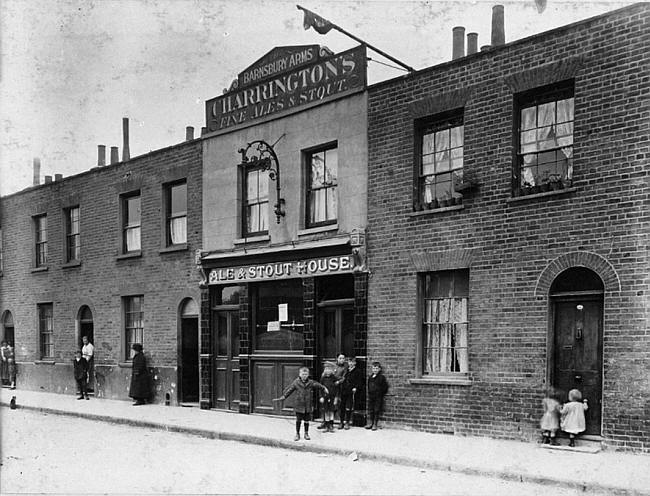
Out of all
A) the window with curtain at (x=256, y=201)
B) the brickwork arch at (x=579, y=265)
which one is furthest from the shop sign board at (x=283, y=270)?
the brickwork arch at (x=579, y=265)

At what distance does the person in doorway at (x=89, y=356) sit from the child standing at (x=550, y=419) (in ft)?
45.5

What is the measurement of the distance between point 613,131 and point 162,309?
12.1 m

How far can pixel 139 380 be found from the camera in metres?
18.5

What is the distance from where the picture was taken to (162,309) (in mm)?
18531

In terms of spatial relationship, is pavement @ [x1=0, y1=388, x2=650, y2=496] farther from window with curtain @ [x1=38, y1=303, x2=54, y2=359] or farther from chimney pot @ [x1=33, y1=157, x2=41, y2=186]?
chimney pot @ [x1=33, y1=157, x2=41, y2=186]

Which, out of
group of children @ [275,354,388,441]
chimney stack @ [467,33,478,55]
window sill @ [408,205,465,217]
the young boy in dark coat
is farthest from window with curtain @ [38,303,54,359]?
chimney stack @ [467,33,478,55]

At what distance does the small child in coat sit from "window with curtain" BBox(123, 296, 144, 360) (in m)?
12.1

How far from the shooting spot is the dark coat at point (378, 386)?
13117 millimetres

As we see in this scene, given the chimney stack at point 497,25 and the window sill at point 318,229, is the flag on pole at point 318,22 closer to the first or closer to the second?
the window sill at point 318,229

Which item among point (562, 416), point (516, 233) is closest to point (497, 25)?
point (516, 233)

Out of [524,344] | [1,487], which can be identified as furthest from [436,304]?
[1,487]

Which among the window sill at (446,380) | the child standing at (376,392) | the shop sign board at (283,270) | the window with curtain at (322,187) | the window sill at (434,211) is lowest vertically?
the child standing at (376,392)

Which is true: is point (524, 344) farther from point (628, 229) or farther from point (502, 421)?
point (628, 229)

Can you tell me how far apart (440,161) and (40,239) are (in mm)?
15648
